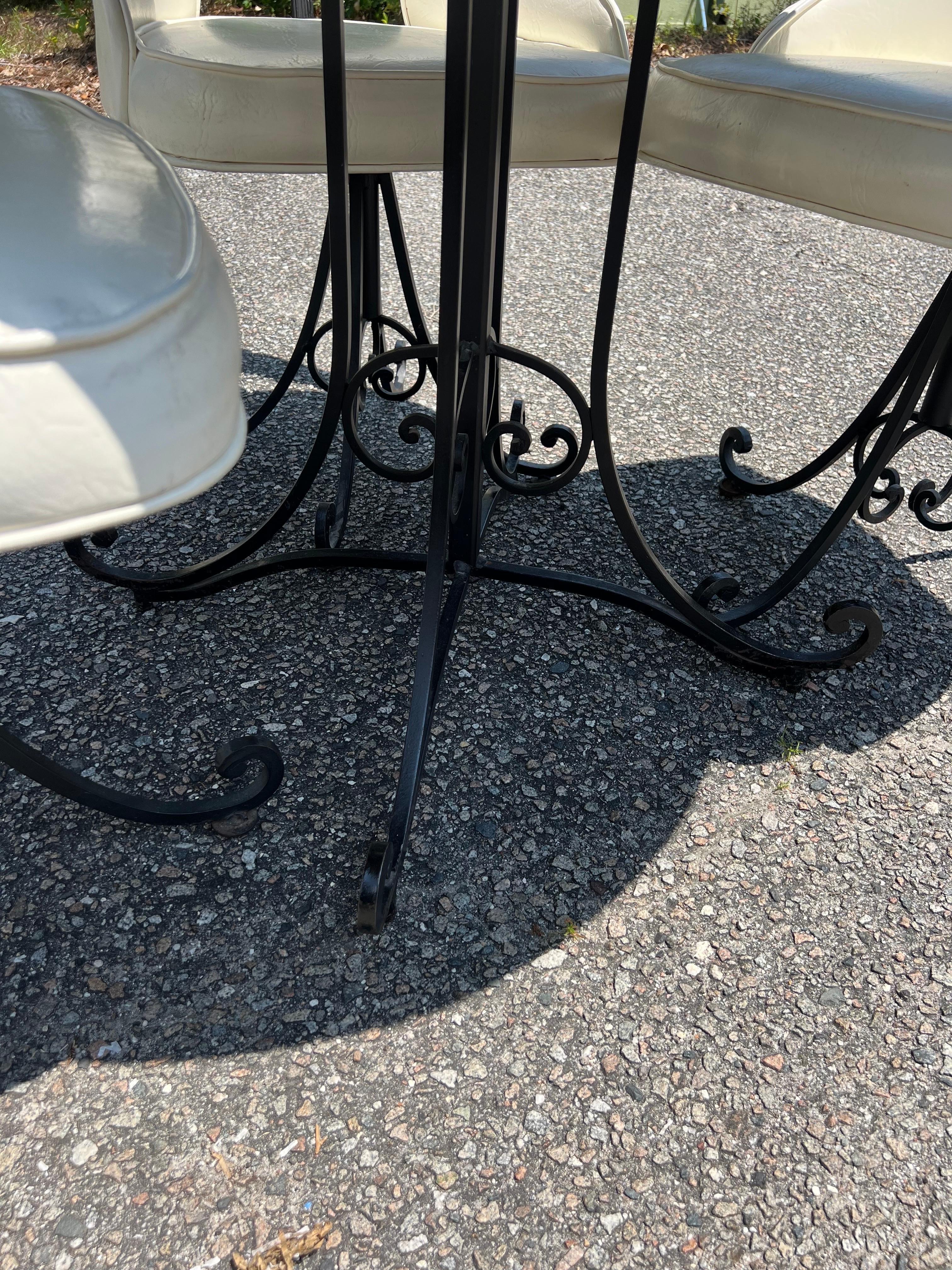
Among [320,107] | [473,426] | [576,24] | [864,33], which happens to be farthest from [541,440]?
[864,33]

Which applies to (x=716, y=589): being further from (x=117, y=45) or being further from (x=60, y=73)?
(x=60, y=73)

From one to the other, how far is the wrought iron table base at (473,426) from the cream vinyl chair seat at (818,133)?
0.42ft

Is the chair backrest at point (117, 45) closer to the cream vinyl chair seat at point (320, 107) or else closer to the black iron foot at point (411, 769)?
the cream vinyl chair seat at point (320, 107)

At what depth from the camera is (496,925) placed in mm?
1164

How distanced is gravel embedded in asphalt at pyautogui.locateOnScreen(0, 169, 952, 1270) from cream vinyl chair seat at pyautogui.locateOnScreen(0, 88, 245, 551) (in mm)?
625

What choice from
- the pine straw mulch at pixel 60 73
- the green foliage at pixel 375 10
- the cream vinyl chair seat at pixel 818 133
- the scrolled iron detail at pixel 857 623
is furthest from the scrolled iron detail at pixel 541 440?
the green foliage at pixel 375 10

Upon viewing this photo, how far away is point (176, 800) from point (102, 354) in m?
0.72

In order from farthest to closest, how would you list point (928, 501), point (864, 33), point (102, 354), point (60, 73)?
point (60, 73) < point (928, 501) < point (864, 33) < point (102, 354)

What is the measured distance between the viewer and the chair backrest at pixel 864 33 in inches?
61.5

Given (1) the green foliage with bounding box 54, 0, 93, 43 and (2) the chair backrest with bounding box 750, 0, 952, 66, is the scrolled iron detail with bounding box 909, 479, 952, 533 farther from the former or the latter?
(1) the green foliage with bounding box 54, 0, 93, 43

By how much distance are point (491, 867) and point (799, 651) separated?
2.02ft

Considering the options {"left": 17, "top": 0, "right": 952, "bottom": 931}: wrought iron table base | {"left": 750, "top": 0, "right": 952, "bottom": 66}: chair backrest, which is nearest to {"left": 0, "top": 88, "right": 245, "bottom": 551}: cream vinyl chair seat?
{"left": 17, "top": 0, "right": 952, "bottom": 931}: wrought iron table base

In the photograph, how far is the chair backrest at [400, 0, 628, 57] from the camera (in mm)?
1565

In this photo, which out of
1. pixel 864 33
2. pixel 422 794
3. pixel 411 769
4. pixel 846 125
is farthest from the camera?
pixel 864 33
